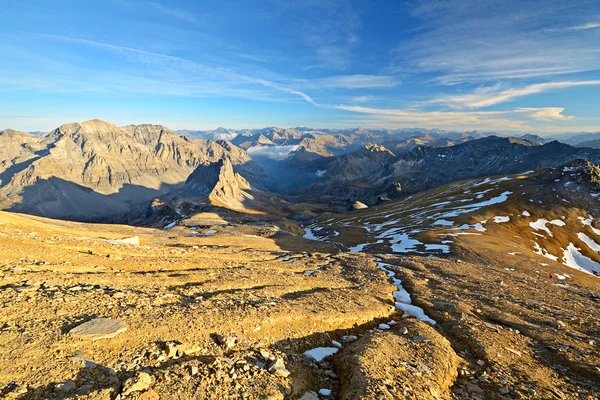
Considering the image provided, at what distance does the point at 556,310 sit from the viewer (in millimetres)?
24109

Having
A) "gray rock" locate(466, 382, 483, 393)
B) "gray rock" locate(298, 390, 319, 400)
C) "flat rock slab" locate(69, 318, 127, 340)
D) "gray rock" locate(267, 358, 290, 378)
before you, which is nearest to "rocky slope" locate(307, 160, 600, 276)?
"gray rock" locate(466, 382, 483, 393)

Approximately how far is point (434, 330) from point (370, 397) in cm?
961

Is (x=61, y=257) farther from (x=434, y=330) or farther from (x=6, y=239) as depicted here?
(x=434, y=330)

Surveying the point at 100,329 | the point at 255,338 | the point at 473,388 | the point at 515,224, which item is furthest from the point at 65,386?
the point at 515,224

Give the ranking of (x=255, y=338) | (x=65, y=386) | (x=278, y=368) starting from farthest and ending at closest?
1. (x=255, y=338)
2. (x=278, y=368)
3. (x=65, y=386)

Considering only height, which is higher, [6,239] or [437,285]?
[6,239]

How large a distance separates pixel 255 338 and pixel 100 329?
259 inches

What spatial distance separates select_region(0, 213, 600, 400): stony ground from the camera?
9.78m

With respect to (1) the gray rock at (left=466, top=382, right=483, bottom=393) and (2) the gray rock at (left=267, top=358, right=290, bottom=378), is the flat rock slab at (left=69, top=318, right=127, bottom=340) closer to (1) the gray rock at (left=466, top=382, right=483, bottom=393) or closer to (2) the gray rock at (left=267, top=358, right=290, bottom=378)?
(2) the gray rock at (left=267, top=358, right=290, bottom=378)

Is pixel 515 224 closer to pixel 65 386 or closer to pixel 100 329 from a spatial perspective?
pixel 100 329

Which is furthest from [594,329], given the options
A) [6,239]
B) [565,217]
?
[565,217]

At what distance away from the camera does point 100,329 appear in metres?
11.8

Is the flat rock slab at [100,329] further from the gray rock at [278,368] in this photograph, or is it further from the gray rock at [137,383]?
the gray rock at [278,368]

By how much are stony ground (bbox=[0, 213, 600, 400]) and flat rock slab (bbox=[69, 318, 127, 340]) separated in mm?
132
